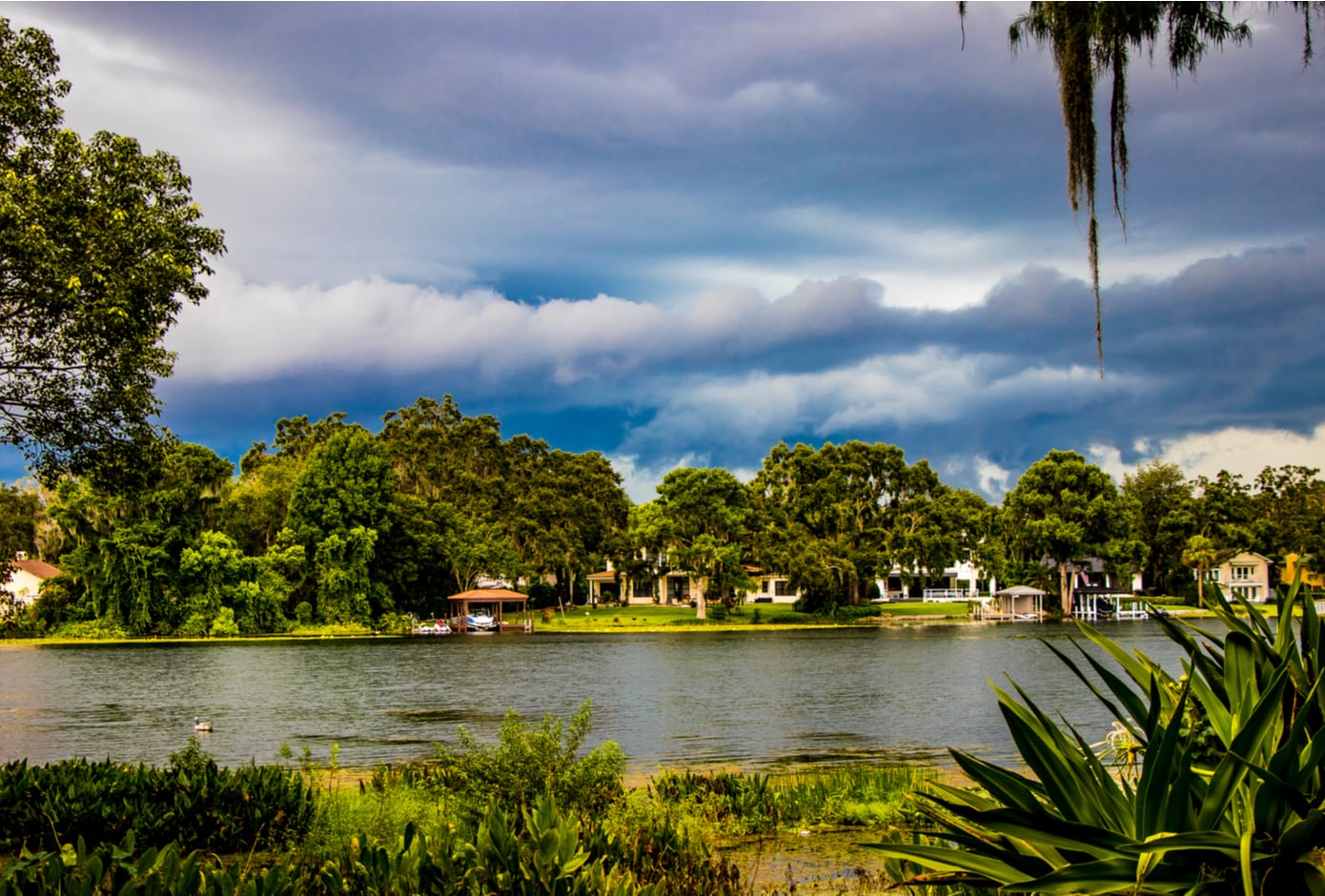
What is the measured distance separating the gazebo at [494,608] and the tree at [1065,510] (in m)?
43.0

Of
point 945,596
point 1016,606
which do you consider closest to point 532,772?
point 1016,606

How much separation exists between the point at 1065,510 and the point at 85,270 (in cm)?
8938

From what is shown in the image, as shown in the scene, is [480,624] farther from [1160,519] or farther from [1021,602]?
[1160,519]

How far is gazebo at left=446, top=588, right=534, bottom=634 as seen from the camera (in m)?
82.3

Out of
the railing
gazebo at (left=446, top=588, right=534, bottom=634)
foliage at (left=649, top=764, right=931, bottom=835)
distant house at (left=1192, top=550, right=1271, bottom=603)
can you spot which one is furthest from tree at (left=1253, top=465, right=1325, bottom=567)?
foliage at (left=649, top=764, right=931, bottom=835)

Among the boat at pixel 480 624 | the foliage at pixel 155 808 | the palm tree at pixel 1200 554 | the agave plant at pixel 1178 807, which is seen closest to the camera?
the agave plant at pixel 1178 807

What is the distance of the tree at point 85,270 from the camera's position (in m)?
13.4

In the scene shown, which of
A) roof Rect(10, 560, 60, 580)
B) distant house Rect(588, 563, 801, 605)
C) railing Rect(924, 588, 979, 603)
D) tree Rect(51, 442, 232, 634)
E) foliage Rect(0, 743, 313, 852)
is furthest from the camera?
distant house Rect(588, 563, 801, 605)

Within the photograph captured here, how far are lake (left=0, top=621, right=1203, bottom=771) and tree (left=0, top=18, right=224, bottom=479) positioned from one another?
9.11m

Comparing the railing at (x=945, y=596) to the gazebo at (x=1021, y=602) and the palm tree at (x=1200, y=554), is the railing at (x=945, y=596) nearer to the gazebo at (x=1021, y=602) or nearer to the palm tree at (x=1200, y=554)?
the gazebo at (x=1021, y=602)

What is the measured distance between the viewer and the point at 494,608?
97.8 meters

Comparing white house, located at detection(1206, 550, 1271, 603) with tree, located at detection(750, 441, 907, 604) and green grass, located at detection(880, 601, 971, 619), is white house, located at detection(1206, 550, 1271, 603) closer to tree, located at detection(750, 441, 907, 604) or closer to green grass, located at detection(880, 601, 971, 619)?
green grass, located at detection(880, 601, 971, 619)

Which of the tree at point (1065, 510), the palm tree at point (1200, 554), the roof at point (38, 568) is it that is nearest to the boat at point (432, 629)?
the roof at point (38, 568)

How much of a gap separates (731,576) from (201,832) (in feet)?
249
